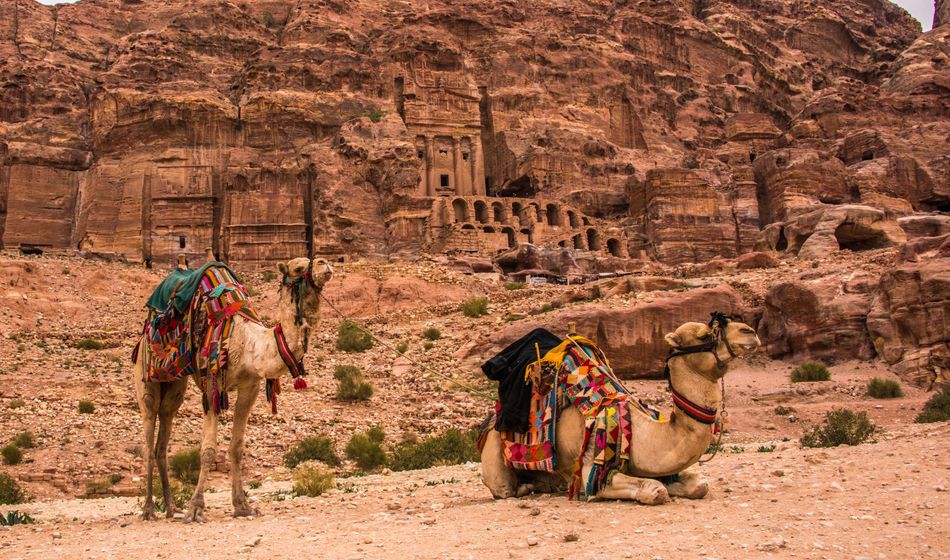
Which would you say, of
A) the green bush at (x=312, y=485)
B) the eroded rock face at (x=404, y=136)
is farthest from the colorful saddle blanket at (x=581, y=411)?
the eroded rock face at (x=404, y=136)

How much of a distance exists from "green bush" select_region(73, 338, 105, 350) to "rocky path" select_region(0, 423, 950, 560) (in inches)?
796

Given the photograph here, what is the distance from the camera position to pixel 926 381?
2273 centimetres

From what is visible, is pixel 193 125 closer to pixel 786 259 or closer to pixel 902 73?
pixel 786 259

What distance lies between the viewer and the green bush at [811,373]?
24.4m

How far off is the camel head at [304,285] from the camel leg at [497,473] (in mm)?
2262

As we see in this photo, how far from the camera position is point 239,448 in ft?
32.9

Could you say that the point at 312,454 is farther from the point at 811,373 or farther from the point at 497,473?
the point at 811,373

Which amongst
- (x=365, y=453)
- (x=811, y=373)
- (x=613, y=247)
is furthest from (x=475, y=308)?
(x=613, y=247)

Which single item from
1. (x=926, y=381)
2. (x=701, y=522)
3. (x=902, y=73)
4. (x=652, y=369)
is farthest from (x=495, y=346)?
(x=902, y=73)

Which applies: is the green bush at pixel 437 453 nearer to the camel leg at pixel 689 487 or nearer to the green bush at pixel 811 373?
the camel leg at pixel 689 487

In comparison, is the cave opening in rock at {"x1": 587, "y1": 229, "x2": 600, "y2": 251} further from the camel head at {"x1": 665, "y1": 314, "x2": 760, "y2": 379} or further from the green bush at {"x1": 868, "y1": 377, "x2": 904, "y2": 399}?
the camel head at {"x1": 665, "y1": 314, "x2": 760, "y2": 379}

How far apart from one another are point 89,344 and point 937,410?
79.2ft

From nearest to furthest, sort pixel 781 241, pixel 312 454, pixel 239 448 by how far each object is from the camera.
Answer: pixel 239 448 < pixel 312 454 < pixel 781 241

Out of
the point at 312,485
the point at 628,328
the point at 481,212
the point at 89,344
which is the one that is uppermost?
the point at 481,212
